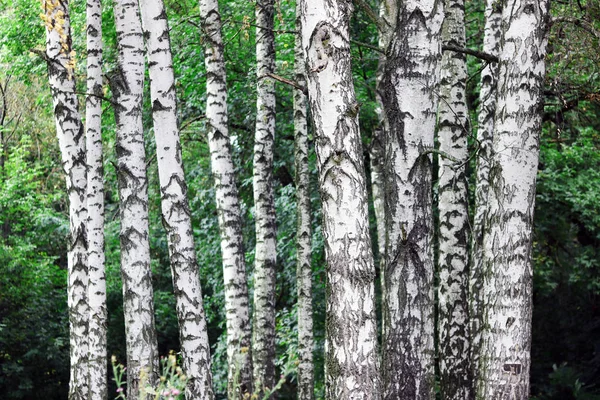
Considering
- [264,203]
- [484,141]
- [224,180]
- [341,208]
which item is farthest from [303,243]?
[341,208]

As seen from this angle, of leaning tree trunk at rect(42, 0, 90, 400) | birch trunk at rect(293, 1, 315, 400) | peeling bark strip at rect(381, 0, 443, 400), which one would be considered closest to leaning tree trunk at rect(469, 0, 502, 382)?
peeling bark strip at rect(381, 0, 443, 400)

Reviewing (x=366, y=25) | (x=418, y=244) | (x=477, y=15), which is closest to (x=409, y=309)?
(x=418, y=244)

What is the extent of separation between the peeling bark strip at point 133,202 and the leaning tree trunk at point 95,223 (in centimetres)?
76

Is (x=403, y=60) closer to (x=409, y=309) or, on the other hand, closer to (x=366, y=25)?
(x=409, y=309)

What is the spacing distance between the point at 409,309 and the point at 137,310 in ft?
9.48

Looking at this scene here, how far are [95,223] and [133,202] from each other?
237 centimetres

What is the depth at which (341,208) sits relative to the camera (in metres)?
4.53

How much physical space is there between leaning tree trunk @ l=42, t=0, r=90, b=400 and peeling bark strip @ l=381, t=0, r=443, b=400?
448 centimetres

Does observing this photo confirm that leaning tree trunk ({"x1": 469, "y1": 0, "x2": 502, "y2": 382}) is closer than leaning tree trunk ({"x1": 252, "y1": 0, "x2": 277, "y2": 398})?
Yes

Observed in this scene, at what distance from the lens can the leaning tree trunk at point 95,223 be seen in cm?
908

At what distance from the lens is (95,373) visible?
356 inches

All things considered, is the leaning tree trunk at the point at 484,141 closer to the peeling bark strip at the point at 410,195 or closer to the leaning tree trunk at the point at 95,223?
the peeling bark strip at the point at 410,195

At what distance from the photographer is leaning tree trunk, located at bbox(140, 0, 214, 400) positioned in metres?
7.32

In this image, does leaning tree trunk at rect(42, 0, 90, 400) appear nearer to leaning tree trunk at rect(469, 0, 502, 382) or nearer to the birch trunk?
the birch trunk
